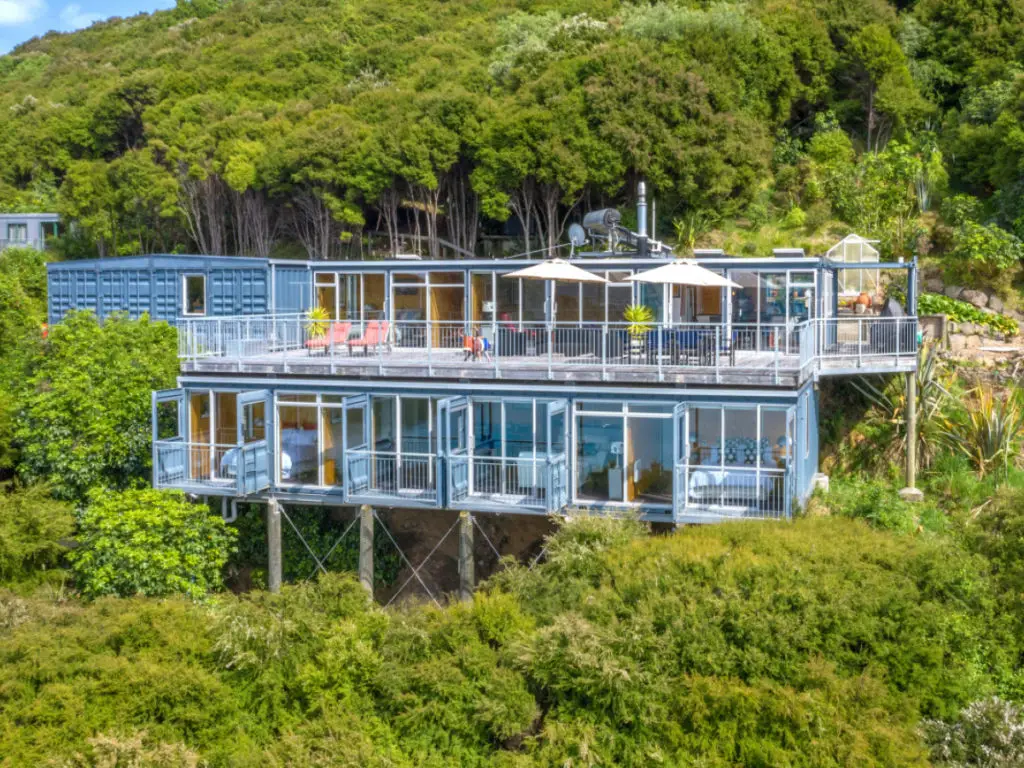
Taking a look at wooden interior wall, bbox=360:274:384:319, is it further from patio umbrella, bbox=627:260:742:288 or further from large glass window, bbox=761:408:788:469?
large glass window, bbox=761:408:788:469

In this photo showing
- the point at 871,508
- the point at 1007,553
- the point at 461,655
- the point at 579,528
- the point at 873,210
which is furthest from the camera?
the point at 873,210

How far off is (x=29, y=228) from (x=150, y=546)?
37.9m

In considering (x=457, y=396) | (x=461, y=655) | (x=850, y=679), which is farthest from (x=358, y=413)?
(x=850, y=679)

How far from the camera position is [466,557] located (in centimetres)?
2034

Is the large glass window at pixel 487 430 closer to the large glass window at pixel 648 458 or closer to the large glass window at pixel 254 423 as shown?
the large glass window at pixel 648 458

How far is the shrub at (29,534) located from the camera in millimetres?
21438

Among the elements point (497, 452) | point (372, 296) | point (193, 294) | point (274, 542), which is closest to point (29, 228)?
point (193, 294)

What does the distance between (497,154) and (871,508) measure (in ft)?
73.7

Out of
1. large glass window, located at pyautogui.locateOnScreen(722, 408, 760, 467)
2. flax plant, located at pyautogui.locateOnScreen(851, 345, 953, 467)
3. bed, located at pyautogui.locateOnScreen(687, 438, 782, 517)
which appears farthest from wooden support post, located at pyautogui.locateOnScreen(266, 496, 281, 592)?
flax plant, located at pyautogui.locateOnScreen(851, 345, 953, 467)

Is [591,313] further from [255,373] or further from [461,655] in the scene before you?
[461,655]

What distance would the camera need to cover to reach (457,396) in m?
20.5

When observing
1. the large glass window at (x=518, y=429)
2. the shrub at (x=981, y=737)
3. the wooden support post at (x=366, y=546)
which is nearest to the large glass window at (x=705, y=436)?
the large glass window at (x=518, y=429)

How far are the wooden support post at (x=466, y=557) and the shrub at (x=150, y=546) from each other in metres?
4.71

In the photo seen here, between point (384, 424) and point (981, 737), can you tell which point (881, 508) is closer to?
point (981, 737)
